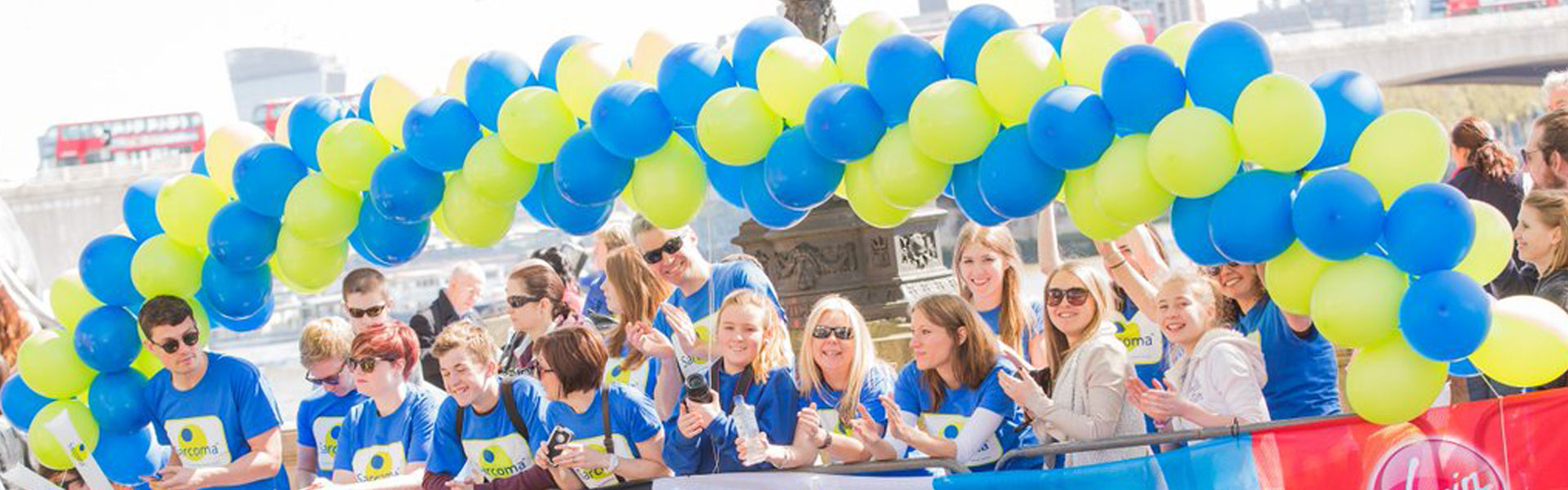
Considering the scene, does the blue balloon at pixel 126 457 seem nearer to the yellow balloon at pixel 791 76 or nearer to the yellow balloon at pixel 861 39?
the yellow balloon at pixel 791 76

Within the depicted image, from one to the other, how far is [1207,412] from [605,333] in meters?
2.70

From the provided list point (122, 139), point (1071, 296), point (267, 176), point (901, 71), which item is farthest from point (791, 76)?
point (122, 139)

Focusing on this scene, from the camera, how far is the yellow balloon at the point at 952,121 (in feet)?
16.3

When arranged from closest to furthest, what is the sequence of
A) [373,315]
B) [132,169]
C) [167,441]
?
[167,441] < [373,315] < [132,169]

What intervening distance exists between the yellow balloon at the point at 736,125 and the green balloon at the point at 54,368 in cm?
280

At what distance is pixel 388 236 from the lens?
6238 millimetres

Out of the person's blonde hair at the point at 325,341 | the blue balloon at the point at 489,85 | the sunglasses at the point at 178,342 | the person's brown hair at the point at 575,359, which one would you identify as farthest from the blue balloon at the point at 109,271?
the person's brown hair at the point at 575,359

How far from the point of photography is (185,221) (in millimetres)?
6551

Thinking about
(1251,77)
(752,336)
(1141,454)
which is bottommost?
(1141,454)

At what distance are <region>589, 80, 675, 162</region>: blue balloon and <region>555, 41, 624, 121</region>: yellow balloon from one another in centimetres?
14

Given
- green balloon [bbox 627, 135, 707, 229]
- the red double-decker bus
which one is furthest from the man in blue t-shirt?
the red double-decker bus

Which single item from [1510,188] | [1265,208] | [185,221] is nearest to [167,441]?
[185,221]

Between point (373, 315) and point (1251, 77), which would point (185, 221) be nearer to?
point (373, 315)

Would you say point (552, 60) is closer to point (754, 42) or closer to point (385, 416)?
point (754, 42)
